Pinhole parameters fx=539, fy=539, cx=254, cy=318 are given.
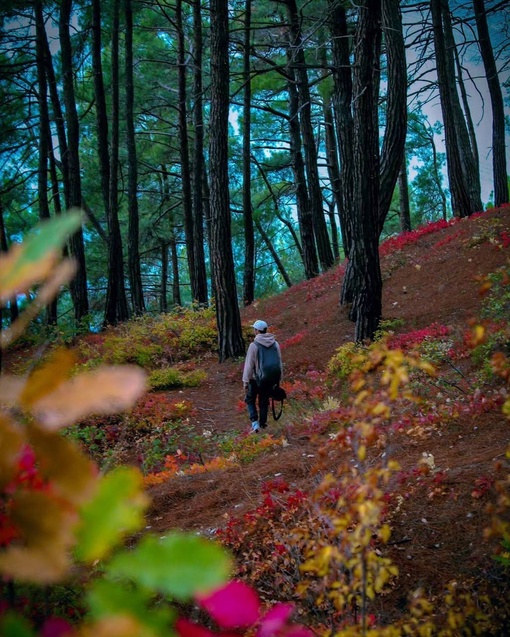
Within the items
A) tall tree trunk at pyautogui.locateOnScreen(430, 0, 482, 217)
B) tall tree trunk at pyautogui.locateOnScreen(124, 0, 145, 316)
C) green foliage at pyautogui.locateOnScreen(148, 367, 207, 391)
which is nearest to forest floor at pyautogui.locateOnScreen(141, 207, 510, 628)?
green foliage at pyautogui.locateOnScreen(148, 367, 207, 391)

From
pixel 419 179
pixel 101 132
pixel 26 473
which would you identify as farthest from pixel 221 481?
pixel 419 179

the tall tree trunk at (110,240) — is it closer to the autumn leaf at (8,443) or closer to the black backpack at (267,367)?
the black backpack at (267,367)

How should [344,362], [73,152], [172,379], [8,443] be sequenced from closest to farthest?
[8,443] < [344,362] < [172,379] < [73,152]

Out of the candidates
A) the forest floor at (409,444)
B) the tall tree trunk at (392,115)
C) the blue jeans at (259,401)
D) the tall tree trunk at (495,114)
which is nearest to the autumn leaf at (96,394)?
the forest floor at (409,444)

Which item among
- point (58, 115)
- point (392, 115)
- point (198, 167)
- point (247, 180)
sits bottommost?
point (392, 115)

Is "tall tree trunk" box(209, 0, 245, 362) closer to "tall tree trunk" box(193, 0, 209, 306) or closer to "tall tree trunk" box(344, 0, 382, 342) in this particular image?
"tall tree trunk" box(344, 0, 382, 342)

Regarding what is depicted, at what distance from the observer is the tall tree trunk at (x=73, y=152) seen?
1526 centimetres

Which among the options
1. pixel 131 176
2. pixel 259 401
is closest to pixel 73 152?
pixel 131 176

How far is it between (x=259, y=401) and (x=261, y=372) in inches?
16.2

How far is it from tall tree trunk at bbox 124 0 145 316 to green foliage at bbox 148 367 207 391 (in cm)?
703

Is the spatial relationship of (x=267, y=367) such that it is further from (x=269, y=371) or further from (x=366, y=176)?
(x=366, y=176)

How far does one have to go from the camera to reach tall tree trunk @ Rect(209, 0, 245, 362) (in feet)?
33.4

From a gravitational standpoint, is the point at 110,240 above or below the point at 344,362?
above

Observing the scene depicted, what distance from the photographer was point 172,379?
994cm
